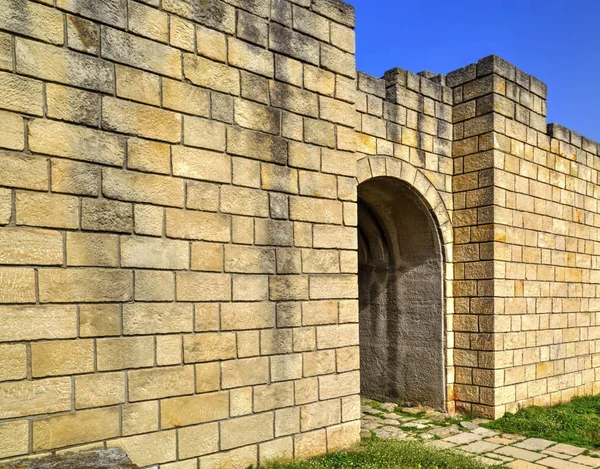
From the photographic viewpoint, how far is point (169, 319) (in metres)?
3.66

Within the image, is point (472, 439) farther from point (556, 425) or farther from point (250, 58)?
A: point (250, 58)

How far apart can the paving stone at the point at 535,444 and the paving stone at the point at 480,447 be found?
289 mm

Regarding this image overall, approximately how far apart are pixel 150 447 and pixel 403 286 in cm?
432

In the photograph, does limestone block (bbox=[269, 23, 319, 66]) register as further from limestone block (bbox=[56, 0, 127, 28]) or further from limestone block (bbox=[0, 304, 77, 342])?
limestone block (bbox=[0, 304, 77, 342])

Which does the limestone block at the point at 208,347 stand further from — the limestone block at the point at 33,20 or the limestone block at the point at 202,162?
the limestone block at the point at 33,20

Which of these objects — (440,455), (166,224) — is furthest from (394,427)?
(166,224)

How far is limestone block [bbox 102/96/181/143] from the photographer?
3459 mm

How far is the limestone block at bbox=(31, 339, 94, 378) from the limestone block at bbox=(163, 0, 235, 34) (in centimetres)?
244

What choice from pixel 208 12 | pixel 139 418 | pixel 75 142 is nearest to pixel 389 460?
pixel 139 418

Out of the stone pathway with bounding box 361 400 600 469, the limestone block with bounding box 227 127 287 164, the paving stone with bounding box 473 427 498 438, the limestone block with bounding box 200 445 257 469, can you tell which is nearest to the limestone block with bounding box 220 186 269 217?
the limestone block with bounding box 227 127 287 164

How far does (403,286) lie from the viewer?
22.9 feet

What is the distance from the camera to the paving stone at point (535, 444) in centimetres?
534

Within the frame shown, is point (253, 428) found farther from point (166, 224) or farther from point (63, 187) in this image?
point (63, 187)

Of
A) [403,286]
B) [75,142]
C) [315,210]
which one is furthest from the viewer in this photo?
[403,286]
